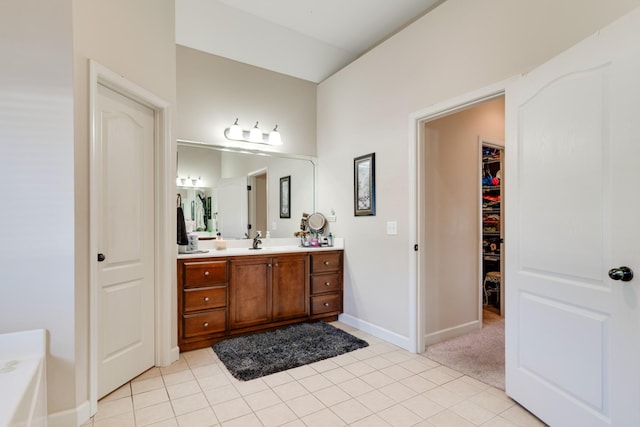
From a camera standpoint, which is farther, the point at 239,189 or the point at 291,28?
the point at 239,189

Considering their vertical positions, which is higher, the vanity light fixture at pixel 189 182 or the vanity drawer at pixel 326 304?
the vanity light fixture at pixel 189 182

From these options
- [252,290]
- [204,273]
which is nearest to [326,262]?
[252,290]

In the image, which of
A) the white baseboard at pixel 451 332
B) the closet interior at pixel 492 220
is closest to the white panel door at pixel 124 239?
the white baseboard at pixel 451 332

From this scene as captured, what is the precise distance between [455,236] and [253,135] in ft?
7.87

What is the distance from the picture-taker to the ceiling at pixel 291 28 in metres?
2.99

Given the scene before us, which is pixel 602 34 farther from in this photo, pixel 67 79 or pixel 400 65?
pixel 67 79

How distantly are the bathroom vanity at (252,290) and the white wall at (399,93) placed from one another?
0.30 m

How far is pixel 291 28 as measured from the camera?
3371 mm

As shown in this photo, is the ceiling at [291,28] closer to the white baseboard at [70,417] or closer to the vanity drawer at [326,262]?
the vanity drawer at [326,262]

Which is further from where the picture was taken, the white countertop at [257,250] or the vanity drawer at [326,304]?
the vanity drawer at [326,304]

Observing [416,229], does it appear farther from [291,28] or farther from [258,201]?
[291,28]

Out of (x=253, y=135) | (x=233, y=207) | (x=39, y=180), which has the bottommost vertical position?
(x=233, y=207)

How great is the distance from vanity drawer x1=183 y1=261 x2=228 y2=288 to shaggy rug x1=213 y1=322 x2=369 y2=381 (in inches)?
23.4

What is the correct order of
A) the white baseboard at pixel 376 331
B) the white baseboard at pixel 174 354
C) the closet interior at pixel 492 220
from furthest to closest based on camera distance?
1. the closet interior at pixel 492 220
2. the white baseboard at pixel 376 331
3. the white baseboard at pixel 174 354
